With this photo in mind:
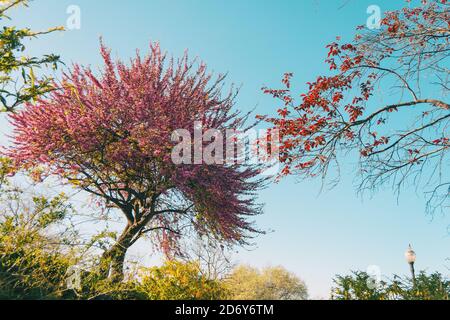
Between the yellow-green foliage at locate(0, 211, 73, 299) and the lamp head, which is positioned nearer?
the yellow-green foliage at locate(0, 211, 73, 299)

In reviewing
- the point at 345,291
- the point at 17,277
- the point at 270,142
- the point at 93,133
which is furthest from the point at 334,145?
Answer: the point at 93,133

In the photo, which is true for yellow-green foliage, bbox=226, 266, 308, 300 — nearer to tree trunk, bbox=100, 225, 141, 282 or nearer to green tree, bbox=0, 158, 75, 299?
tree trunk, bbox=100, 225, 141, 282

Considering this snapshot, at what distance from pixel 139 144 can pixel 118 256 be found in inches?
165

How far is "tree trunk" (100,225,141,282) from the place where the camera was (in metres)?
7.70

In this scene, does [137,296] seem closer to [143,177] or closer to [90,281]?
[90,281]

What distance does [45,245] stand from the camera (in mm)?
7055

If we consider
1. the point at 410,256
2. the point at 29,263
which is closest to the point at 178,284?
the point at 29,263

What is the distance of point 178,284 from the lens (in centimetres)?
862

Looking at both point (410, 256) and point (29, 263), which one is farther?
point (410, 256)

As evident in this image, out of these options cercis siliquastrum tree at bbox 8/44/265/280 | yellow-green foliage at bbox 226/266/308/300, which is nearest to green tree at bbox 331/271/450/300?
cercis siliquastrum tree at bbox 8/44/265/280

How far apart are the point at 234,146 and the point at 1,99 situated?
10433 millimetres

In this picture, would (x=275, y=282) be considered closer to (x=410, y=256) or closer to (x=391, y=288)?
(x=410, y=256)

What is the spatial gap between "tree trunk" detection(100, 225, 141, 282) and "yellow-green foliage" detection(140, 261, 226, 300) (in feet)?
2.64

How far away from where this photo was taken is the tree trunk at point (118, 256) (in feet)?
25.3
